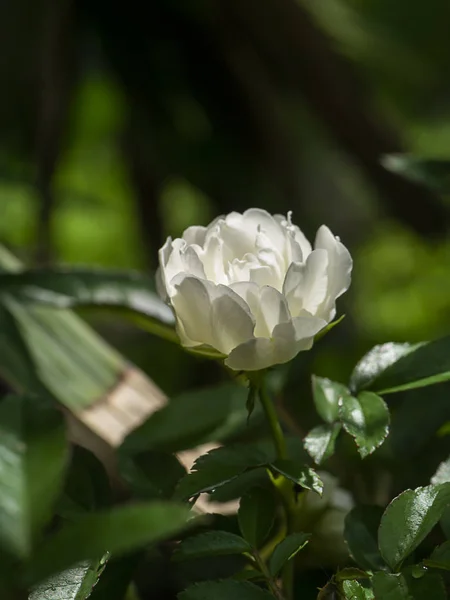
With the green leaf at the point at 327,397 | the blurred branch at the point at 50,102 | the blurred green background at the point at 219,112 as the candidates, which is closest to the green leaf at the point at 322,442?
the green leaf at the point at 327,397

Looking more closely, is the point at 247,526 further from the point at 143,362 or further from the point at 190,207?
the point at 190,207

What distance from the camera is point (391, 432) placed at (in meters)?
0.45

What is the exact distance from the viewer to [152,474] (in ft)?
1.34

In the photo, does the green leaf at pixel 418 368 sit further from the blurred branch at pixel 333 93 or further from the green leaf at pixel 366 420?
the blurred branch at pixel 333 93

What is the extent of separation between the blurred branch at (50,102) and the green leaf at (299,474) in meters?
0.78

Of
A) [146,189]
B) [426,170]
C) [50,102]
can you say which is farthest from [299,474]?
[146,189]

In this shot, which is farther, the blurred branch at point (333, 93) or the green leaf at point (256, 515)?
the blurred branch at point (333, 93)

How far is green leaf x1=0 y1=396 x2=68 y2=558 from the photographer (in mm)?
244

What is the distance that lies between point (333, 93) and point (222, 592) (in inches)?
36.4

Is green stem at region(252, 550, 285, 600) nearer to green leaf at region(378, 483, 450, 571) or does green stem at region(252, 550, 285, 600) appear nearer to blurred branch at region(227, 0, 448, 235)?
green leaf at region(378, 483, 450, 571)

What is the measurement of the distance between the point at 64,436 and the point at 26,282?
341 millimetres

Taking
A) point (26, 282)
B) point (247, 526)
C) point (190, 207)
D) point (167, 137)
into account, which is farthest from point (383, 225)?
point (247, 526)

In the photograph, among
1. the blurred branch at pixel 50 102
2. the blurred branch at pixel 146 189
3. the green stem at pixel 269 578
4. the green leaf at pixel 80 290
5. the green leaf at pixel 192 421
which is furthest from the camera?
the blurred branch at pixel 146 189

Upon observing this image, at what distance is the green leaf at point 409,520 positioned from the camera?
0.30 m
